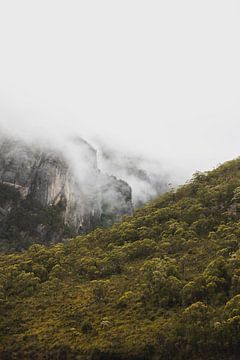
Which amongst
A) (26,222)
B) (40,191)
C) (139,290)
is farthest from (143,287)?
(40,191)

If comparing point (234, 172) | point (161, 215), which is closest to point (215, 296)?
point (161, 215)

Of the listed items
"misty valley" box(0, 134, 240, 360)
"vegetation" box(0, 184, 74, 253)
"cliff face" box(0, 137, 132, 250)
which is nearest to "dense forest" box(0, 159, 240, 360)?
"misty valley" box(0, 134, 240, 360)

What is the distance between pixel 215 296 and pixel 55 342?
12379 mm

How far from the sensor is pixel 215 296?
123 ft

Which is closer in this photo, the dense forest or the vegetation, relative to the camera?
the dense forest

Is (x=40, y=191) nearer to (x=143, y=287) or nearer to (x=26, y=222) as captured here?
(x=26, y=222)

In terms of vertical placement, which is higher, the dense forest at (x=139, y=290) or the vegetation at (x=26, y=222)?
the vegetation at (x=26, y=222)

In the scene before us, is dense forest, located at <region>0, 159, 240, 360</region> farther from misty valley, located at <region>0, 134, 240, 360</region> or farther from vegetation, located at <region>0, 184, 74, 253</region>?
vegetation, located at <region>0, 184, 74, 253</region>

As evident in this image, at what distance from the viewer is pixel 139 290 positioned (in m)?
43.4

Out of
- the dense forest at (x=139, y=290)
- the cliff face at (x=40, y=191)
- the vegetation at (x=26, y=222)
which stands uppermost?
the cliff face at (x=40, y=191)

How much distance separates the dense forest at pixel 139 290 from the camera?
3416 cm

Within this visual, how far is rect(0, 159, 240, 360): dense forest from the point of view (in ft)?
112

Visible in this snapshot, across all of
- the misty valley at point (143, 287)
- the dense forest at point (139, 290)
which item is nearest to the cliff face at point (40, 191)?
the misty valley at point (143, 287)

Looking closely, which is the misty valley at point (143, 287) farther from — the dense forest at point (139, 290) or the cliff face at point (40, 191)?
the cliff face at point (40, 191)
